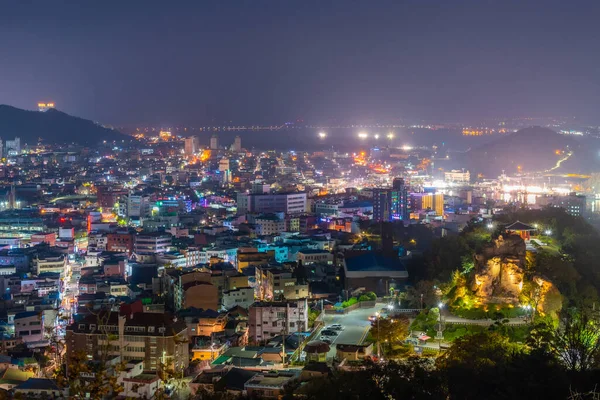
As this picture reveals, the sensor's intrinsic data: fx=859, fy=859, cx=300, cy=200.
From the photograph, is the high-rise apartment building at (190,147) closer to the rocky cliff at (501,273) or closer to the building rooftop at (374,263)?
the building rooftop at (374,263)

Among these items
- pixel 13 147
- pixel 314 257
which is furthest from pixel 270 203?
pixel 13 147

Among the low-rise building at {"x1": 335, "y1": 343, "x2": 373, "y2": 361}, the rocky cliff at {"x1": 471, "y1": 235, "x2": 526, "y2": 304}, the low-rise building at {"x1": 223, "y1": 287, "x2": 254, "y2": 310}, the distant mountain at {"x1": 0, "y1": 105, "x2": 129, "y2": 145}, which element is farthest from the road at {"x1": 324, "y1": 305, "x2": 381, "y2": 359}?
the distant mountain at {"x1": 0, "y1": 105, "x2": 129, "y2": 145}

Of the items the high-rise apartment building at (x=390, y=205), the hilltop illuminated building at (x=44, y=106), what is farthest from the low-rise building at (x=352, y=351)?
the hilltop illuminated building at (x=44, y=106)

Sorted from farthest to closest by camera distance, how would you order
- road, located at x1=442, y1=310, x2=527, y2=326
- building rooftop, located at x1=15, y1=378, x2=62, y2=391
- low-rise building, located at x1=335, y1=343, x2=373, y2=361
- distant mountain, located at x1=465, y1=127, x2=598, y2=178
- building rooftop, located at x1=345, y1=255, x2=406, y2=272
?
distant mountain, located at x1=465, y1=127, x2=598, y2=178, building rooftop, located at x1=345, y1=255, x2=406, y2=272, road, located at x1=442, y1=310, x2=527, y2=326, low-rise building, located at x1=335, y1=343, x2=373, y2=361, building rooftop, located at x1=15, y1=378, x2=62, y2=391

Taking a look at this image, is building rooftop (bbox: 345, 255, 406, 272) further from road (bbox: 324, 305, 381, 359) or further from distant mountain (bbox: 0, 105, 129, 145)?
distant mountain (bbox: 0, 105, 129, 145)

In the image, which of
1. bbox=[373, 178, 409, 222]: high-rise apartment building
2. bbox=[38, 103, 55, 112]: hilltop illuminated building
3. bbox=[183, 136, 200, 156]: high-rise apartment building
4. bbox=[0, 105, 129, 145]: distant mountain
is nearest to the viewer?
bbox=[373, 178, 409, 222]: high-rise apartment building

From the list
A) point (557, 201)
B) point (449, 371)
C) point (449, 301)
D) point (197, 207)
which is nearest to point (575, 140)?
point (557, 201)

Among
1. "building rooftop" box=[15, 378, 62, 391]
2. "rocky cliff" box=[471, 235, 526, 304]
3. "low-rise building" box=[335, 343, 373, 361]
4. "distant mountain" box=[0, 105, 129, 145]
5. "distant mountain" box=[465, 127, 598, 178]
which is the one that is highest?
"distant mountain" box=[0, 105, 129, 145]
